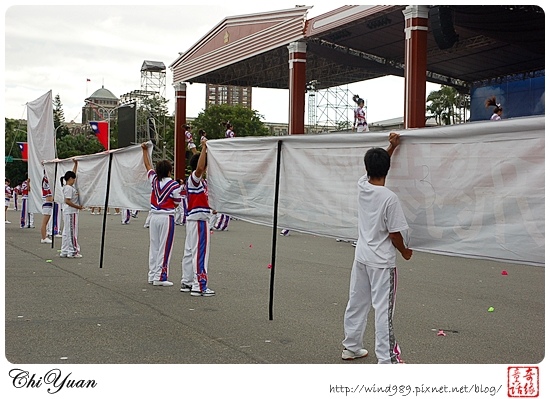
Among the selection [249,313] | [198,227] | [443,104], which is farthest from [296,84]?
[443,104]

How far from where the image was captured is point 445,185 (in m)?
5.33

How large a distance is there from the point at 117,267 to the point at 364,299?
7091 millimetres


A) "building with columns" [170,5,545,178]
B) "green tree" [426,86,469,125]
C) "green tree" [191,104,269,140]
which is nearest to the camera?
"building with columns" [170,5,545,178]

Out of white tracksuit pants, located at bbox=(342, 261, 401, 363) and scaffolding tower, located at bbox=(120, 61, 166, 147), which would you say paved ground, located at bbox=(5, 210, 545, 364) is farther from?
scaffolding tower, located at bbox=(120, 61, 166, 147)

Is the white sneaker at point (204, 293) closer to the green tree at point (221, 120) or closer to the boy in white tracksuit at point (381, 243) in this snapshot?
the boy in white tracksuit at point (381, 243)

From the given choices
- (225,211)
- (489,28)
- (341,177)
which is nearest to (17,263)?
(225,211)

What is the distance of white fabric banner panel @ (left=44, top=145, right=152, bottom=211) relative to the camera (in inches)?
430

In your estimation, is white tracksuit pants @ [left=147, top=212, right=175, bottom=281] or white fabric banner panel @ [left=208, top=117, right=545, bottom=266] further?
white tracksuit pants @ [left=147, top=212, right=175, bottom=281]

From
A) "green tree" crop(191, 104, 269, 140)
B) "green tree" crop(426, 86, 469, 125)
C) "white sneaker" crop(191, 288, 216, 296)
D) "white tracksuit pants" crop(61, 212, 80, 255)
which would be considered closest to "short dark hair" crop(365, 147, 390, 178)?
"white sneaker" crop(191, 288, 216, 296)

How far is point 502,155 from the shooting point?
4.90 metres

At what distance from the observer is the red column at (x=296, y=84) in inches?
948

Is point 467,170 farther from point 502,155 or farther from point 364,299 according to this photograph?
point 364,299

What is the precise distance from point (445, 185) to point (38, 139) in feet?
38.9
